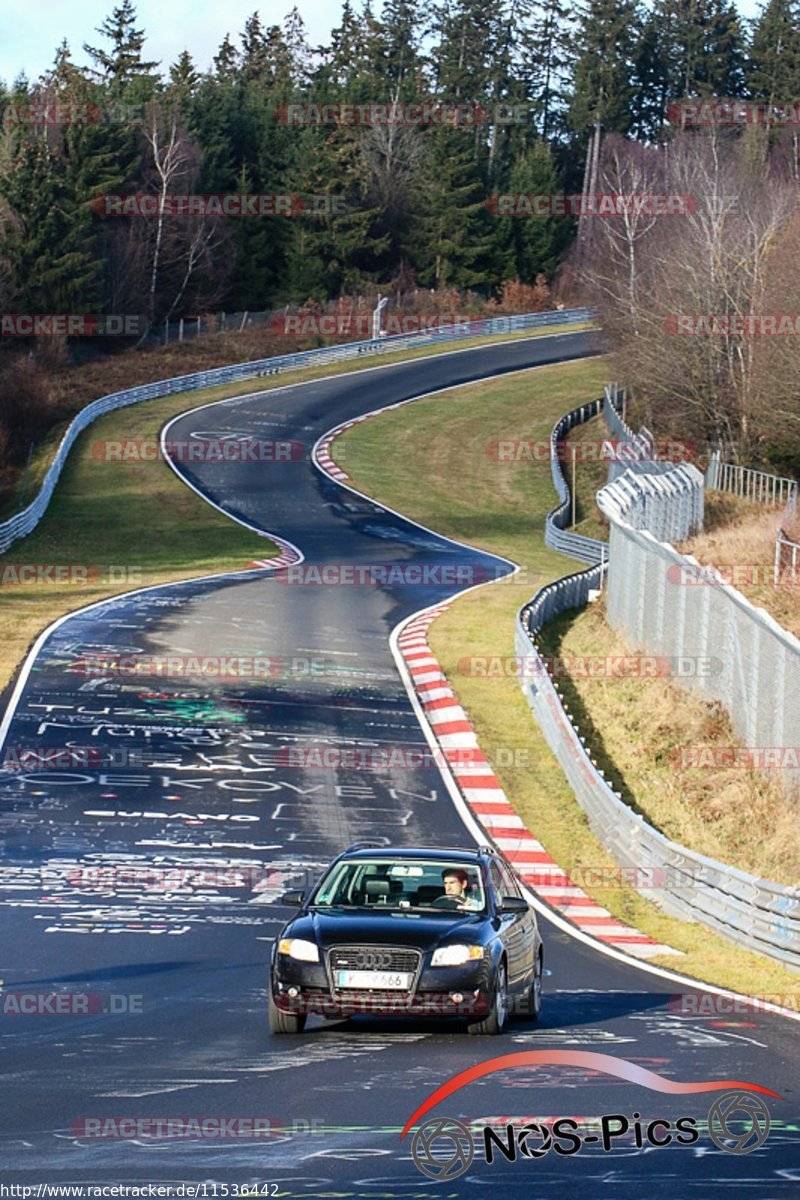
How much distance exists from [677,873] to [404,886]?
291 inches

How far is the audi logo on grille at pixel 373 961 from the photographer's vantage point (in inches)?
497

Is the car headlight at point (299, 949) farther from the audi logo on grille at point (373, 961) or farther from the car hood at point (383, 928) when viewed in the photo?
the audi logo on grille at point (373, 961)

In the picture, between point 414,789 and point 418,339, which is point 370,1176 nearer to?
point 414,789

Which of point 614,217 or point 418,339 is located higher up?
point 614,217

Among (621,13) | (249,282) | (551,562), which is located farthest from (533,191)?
(551,562)

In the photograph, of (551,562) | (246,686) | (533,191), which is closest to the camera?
(246,686)

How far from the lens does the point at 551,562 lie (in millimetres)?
56438

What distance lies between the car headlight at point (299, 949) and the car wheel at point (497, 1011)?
1.24 meters

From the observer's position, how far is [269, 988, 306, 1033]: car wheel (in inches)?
501

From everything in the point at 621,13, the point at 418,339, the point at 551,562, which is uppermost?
the point at 621,13

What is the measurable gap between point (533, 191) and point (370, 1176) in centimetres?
12075
